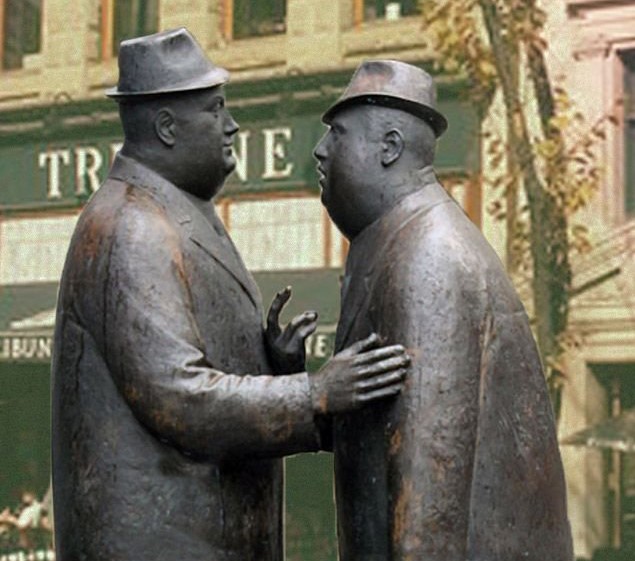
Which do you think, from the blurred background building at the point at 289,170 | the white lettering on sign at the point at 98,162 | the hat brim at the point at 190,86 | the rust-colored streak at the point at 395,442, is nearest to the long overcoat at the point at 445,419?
the rust-colored streak at the point at 395,442

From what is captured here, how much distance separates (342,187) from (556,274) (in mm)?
6677

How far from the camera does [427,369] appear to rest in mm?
2809

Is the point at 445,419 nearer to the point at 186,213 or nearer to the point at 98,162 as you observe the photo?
the point at 186,213

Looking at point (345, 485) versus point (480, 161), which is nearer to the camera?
point (345, 485)

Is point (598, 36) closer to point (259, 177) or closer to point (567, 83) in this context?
point (567, 83)

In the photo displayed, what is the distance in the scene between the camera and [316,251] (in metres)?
10.2

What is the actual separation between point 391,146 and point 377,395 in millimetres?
464

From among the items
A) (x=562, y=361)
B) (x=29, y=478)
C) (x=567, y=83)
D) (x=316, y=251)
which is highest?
(x=567, y=83)

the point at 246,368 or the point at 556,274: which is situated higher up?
the point at 556,274

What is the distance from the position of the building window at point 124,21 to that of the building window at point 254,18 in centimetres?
51

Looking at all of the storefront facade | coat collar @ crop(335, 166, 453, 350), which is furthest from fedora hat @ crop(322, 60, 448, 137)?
the storefront facade

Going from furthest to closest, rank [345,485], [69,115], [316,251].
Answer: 1. [69,115]
2. [316,251]
3. [345,485]

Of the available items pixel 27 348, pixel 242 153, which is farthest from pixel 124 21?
pixel 27 348

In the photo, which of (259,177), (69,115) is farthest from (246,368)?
(69,115)
